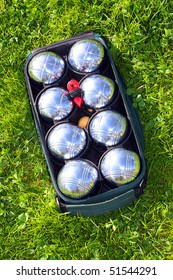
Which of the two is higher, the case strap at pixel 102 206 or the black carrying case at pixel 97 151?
the black carrying case at pixel 97 151

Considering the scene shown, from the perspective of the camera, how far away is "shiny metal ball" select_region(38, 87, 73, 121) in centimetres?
272

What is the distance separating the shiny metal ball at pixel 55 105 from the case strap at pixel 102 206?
515 mm

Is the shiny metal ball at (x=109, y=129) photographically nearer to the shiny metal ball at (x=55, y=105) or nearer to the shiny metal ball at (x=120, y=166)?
the shiny metal ball at (x=120, y=166)

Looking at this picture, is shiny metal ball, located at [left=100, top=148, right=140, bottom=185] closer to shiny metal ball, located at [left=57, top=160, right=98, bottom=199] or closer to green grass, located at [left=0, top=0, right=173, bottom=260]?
shiny metal ball, located at [left=57, top=160, right=98, bottom=199]

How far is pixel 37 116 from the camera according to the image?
9.18 ft

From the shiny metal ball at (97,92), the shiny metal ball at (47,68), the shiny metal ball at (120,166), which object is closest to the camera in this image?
the shiny metal ball at (120,166)

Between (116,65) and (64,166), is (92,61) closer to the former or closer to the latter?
(116,65)

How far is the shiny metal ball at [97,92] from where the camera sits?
8.89 feet

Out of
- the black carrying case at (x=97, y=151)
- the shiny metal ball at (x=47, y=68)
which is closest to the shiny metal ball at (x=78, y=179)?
the black carrying case at (x=97, y=151)

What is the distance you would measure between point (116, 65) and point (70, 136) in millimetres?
644

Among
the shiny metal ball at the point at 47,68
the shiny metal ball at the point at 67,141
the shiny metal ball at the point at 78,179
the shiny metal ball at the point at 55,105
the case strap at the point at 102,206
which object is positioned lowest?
the case strap at the point at 102,206

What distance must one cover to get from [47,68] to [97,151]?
57 cm

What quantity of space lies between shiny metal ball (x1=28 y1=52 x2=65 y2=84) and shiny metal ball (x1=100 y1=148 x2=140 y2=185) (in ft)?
1.91
